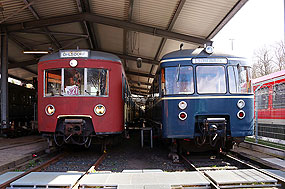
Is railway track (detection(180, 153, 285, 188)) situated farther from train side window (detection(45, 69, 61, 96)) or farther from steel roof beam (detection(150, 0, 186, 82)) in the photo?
steel roof beam (detection(150, 0, 186, 82))

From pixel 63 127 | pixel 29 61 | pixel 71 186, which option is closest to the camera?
pixel 71 186

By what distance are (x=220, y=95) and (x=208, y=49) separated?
1.32 m

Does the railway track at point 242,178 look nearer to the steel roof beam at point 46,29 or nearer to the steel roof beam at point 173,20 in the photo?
the steel roof beam at point 173,20

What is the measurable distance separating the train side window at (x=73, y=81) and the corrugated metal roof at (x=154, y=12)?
514 cm

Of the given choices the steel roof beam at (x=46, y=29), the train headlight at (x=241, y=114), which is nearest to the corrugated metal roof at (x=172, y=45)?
the steel roof beam at (x=46, y=29)

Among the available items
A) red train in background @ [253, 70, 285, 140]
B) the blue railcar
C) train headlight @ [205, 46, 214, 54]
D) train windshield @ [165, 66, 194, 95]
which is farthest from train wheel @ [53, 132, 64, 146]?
red train in background @ [253, 70, 285, 140]

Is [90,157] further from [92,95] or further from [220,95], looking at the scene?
[220,95]

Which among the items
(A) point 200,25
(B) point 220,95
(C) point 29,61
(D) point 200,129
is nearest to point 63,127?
(D) point 200,129

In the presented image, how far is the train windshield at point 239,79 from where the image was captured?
645cm

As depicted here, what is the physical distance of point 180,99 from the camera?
20.8ft

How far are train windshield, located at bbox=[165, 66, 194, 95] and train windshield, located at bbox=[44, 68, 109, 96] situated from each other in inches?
73.6

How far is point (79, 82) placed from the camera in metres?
7.00

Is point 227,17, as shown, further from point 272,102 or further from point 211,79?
point 211,79

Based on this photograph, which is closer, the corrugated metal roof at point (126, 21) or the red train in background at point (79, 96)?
the red train in background at point (79, 96)
